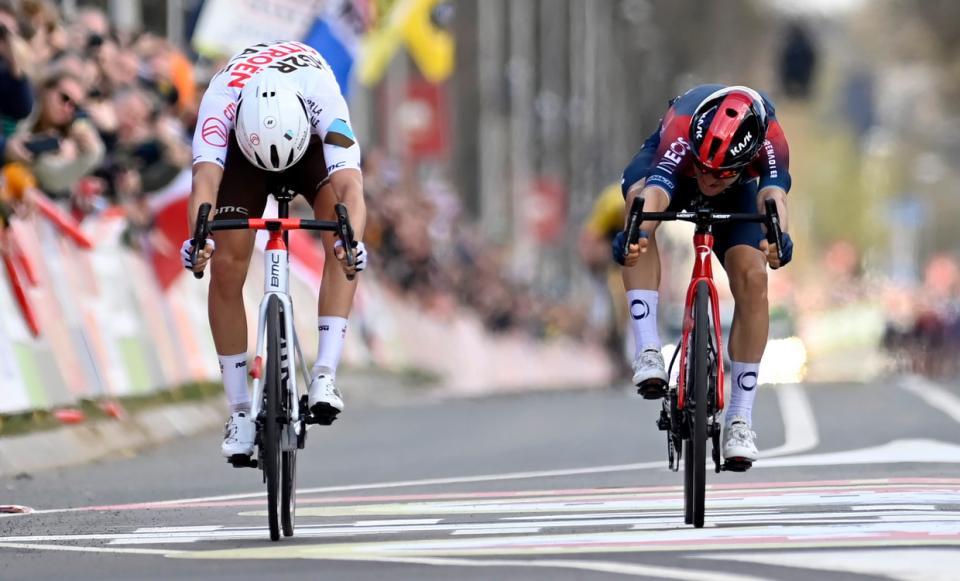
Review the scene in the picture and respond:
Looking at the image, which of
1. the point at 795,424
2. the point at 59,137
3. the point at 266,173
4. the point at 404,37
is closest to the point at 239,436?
the point at 266,173

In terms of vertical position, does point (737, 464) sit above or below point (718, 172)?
below

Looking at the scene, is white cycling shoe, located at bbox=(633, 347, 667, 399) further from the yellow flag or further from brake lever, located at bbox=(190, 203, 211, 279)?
the yellow flag

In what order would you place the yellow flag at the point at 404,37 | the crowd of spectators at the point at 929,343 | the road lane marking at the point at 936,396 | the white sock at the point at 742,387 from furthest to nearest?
the crowd of spectators at the point at 929,343
the yellow flag at the point at 404,37
the road lane marking at the point at 936,396
the white sock at the point at 742,387

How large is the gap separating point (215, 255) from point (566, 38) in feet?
286

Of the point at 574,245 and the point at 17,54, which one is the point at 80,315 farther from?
the point at 574,245

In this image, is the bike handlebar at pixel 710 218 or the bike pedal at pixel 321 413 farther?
the bike handlebar at pixel 710 218

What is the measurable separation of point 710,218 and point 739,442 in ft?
3.01

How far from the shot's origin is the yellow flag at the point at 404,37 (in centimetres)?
2794

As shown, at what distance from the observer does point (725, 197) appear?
10.6 meters

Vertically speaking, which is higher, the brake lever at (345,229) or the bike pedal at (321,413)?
the brake lever at (345,229)

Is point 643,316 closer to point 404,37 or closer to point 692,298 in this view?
point 692,298

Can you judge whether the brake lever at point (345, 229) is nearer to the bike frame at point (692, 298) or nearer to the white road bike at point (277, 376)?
the white road bike at point (277, 376)

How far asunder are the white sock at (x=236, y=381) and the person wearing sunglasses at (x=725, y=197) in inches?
63.0

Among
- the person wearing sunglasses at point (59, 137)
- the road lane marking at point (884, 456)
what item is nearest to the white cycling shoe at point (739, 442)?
the road lane marking at point (884, 456)
